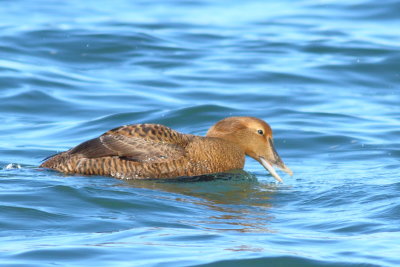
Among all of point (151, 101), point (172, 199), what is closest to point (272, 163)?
point (172, 199)

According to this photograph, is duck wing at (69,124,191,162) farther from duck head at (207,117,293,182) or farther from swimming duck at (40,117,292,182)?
duck head at (207,117,293,182)

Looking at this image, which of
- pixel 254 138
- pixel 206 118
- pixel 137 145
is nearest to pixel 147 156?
pixel 137 145

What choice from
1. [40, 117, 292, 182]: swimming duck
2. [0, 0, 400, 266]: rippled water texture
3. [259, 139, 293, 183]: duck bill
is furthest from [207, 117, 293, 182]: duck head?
[0, 0, 400, 266]: rippled water texture

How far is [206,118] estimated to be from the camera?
43.4 feet

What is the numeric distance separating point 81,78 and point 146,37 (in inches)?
131

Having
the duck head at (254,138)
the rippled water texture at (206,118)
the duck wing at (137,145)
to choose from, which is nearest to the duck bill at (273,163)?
the duck head at (254,138)

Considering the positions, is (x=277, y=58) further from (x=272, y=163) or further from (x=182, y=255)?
(x=182, y=255)

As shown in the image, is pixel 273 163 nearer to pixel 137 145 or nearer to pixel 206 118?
pixel 137 145

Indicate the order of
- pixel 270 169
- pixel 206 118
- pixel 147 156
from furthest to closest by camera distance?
pixel 206 118
pixel 270 169
pixel 147 156

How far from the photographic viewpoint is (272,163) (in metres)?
9.80

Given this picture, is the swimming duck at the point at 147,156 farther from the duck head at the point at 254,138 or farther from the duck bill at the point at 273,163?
the duck head at the point at 254,138

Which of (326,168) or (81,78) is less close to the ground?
(81,78)

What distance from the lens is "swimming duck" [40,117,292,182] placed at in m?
9.29

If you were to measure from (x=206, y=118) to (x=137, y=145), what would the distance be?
3.99m
